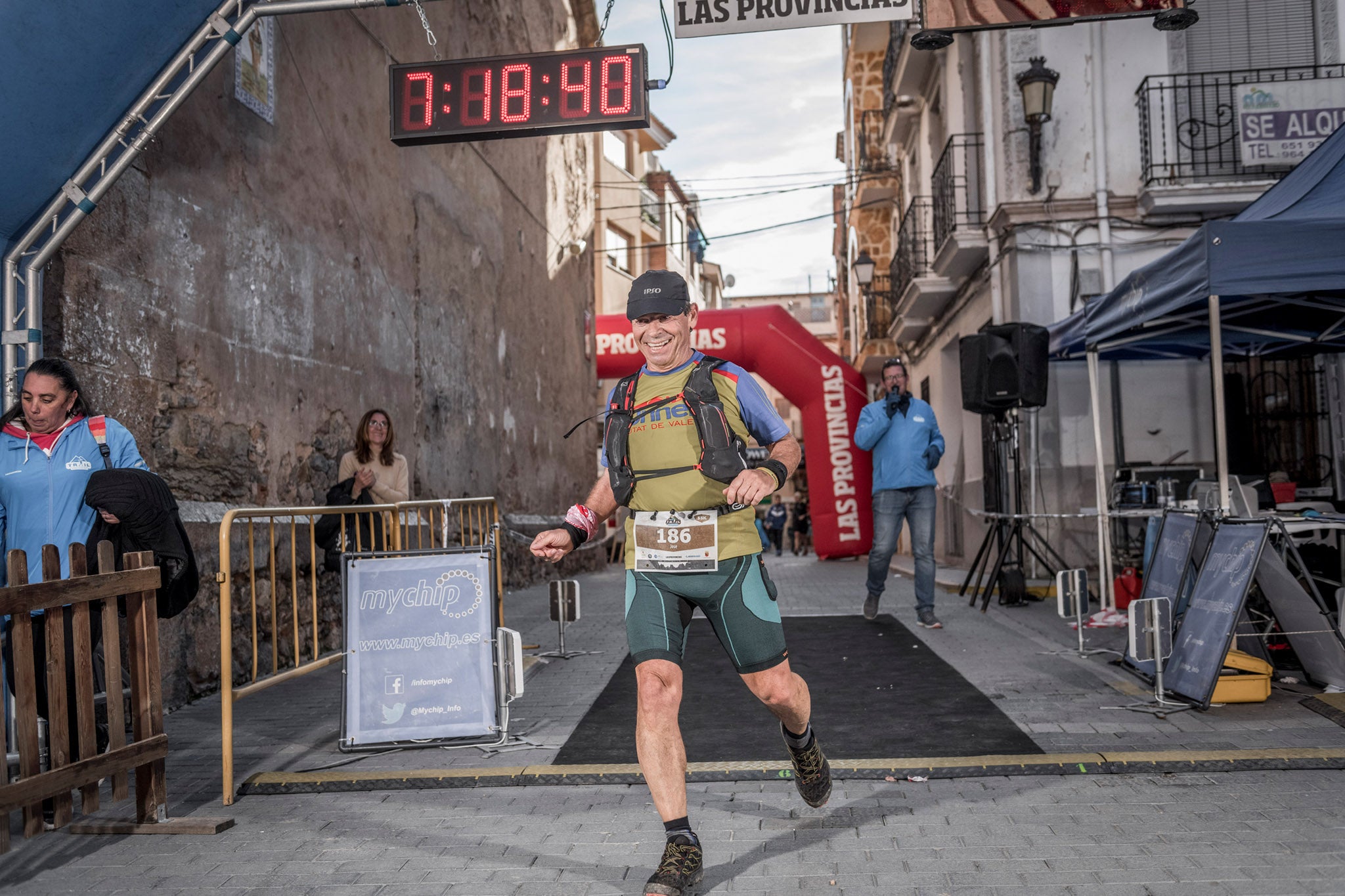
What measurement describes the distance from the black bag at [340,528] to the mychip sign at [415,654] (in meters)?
1.71

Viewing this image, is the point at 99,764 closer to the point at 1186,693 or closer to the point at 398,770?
the point at 398,770

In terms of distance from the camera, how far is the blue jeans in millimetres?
9477

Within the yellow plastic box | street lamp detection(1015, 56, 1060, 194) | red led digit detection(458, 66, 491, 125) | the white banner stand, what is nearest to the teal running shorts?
the white banner stand

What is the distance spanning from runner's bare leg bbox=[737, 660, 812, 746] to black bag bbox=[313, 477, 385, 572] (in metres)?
3.85

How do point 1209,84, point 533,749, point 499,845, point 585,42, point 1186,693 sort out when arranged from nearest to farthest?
point 499,845 < point 533,749 < point 1186,693 < point 1209,84 < point 585,42

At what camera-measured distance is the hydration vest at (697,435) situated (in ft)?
12.5

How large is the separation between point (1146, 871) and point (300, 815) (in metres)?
3.10

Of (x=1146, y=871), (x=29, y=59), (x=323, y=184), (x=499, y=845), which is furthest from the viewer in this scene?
(x=323, y=184)

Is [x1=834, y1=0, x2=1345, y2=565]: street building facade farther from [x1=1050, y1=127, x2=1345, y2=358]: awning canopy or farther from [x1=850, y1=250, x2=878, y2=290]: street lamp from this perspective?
[x1=850, y1=250, x2=878, y2=290]: street lamp

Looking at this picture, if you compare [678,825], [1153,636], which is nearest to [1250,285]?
[1153,636]

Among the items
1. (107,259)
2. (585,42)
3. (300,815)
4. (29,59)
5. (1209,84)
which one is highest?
(585,42)

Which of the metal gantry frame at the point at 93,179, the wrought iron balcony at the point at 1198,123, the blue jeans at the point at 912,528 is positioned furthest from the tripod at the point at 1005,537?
the metal gantry frame at the point at 93,179

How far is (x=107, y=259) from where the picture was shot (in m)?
6.43

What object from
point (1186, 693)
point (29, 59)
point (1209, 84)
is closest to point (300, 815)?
point (29, 59)
